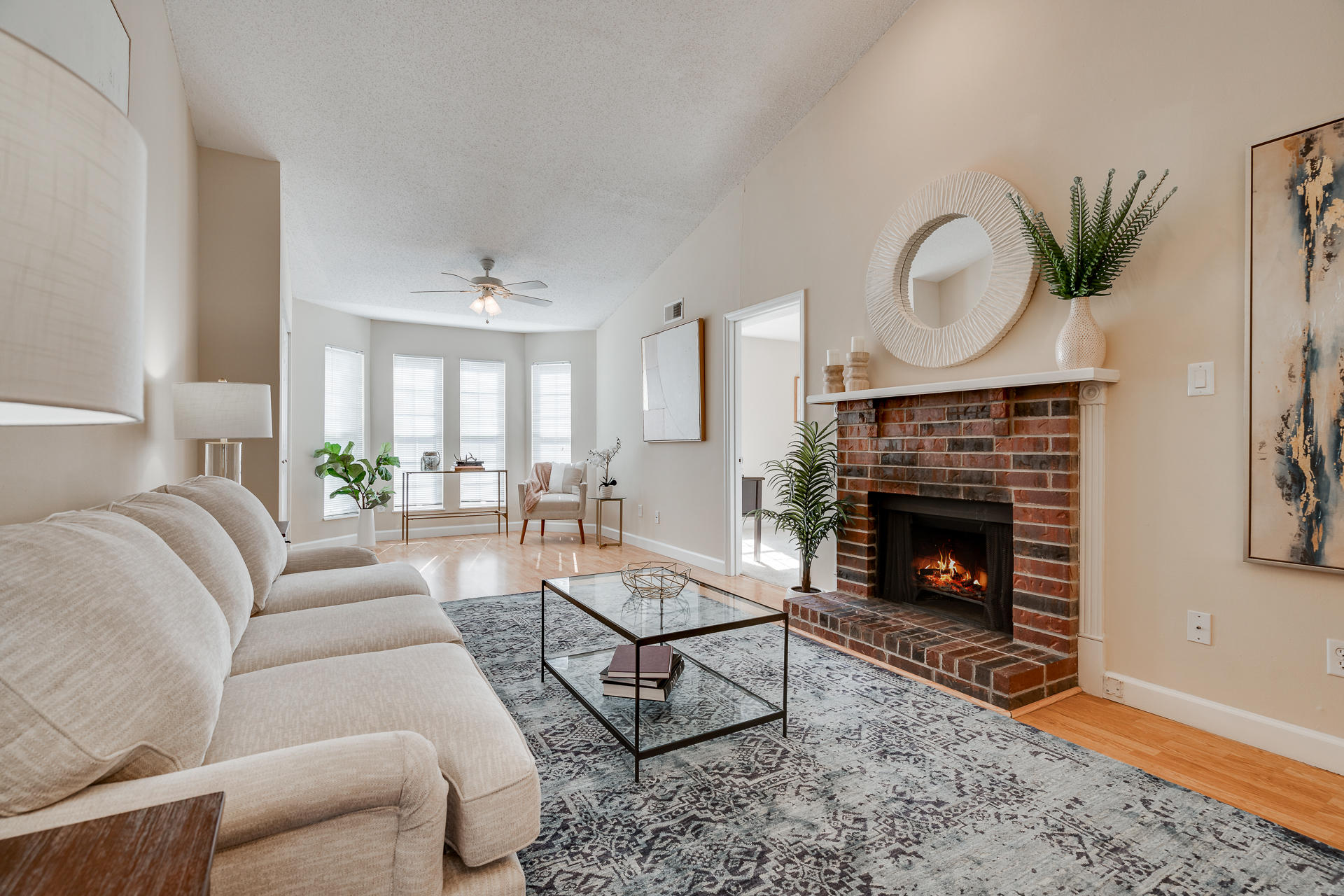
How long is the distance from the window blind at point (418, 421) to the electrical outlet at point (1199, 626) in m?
6.80

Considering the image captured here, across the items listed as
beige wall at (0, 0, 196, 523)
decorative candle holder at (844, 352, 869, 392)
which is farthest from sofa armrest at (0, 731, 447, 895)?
decorative candle holder at (844, 352, 869, 392)

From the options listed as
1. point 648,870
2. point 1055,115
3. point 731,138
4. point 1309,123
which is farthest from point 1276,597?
point 731,138

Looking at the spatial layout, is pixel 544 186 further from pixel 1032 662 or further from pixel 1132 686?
pixel 1132 686

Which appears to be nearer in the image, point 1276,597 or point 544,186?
point 1276,597

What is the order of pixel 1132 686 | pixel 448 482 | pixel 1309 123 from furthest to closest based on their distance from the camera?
pixel 448 482
pixel 1132 686
pixel 1309 123

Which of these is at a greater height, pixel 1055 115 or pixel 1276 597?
pixel 1055 115

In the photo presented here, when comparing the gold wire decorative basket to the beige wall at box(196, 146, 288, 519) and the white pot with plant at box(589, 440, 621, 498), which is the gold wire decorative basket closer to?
the beige wall at box(196, 146, 288, 519)

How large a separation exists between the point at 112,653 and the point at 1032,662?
288cm

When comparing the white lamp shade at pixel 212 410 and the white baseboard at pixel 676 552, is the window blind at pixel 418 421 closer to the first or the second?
the white baseboard at pixel 676 552

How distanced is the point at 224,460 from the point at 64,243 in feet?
11.8

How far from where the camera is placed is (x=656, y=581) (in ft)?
8.63

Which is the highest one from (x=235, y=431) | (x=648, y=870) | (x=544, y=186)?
(x=544, y=186)

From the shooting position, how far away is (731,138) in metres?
4.32

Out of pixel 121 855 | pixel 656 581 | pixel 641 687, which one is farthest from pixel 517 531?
pixel 121 855
